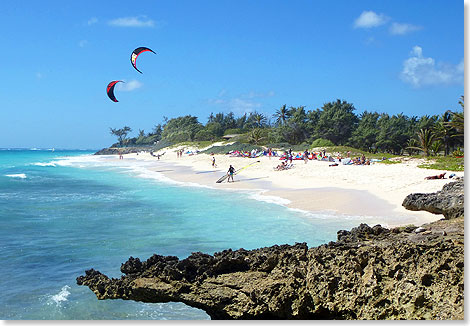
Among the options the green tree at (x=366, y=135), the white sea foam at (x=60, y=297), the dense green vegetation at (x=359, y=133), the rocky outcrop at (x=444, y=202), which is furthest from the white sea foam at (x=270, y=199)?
the green tree at (x=366, y=135)

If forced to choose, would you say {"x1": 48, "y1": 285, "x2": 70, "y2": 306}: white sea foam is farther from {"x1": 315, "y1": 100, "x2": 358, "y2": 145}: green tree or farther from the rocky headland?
{"x1": 315, "y1": 100, "x2": 358, "y2": 145}: green tree

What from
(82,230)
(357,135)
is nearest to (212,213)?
(82,230)

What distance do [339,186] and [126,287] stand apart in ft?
54.0

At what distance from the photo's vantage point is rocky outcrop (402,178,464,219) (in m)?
9.43

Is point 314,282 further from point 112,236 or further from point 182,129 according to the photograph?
point 182,129

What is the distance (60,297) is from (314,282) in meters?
4.75

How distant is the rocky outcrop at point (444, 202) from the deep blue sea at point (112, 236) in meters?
2.13

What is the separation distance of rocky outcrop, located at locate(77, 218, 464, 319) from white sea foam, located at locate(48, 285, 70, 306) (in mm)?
833

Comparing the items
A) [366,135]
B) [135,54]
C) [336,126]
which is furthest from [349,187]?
[336,126]

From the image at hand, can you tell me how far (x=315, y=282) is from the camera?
4.56 m

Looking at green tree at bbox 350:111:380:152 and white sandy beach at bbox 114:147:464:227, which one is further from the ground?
green tree at bbox 350:111:380:152

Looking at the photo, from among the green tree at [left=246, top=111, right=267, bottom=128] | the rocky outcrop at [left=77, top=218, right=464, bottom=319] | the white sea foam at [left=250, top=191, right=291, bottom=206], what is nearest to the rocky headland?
the rocky outcrop at [left=77, top=218, right=464, bottom=319]

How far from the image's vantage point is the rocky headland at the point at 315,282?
12.9 feet

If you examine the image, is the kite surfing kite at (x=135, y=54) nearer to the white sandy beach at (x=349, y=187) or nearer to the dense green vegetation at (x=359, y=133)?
the white sandy beach at (x=349, y=187)
